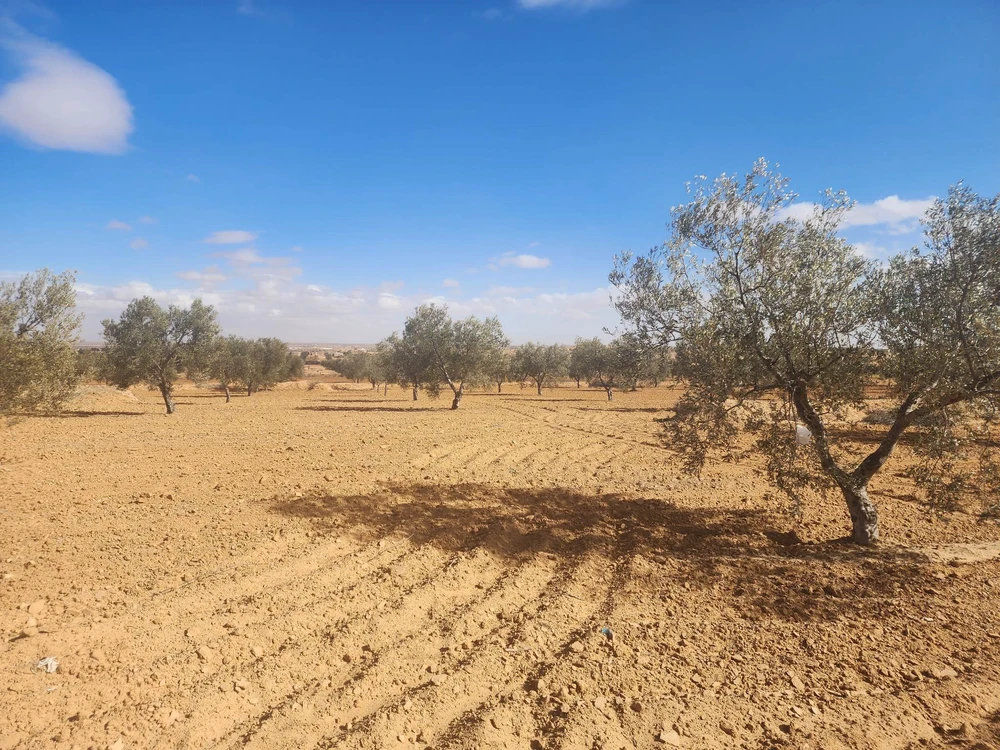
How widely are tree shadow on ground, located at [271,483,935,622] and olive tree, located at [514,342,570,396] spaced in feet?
157

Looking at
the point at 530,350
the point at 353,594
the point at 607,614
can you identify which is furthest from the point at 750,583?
the point at 530,350

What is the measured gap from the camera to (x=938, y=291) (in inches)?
275

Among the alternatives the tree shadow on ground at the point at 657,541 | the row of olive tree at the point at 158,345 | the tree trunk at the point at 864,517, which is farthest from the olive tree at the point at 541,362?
the tree trunk at the point at 864,517

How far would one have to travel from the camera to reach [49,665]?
4.57m

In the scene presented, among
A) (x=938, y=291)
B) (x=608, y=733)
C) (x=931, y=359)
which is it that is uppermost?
(x=938, y=291)

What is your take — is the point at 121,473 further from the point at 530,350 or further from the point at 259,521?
the point at 530,350

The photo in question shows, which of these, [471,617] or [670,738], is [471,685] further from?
[670,738]

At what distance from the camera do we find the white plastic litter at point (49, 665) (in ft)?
14.9

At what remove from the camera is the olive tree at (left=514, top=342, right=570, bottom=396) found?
59.4m

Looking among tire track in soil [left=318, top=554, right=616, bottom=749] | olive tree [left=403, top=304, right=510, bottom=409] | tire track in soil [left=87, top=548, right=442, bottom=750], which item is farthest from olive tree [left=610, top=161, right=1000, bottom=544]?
olive tree [left=403, top=304, right=510, bottom=409]

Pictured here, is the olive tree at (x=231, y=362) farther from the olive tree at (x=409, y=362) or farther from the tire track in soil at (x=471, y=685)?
the tire track in soil at (x=471, y=685)

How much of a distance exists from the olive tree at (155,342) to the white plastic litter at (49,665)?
2881 cm

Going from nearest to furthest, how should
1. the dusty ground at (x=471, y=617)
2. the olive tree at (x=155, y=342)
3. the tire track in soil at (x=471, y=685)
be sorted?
the tire track in soil at (x=471, y=685) < the dusty ground at (x=471, y=617) < the olive tree at (x=155, y=342)

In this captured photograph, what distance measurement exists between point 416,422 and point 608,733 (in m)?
19.3
